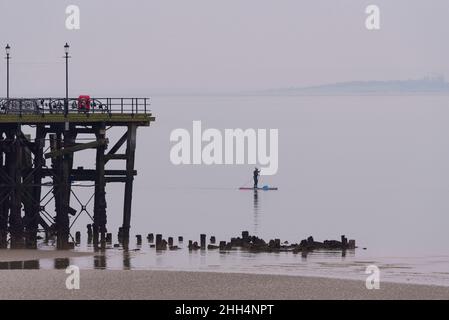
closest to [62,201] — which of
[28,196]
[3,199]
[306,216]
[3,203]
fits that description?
[28,196]

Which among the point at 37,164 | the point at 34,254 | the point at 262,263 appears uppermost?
the point at 37,164

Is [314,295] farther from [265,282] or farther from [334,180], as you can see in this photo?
Answer: [334,180]

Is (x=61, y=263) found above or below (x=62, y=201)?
below

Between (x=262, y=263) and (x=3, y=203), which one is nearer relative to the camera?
(x=262, y=263)

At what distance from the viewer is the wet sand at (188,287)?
140ft

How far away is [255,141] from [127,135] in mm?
127789

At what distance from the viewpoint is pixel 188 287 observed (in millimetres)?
44844

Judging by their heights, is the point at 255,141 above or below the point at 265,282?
above

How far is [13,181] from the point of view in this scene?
6147 centimetres

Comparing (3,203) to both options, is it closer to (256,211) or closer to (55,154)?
(55,154)

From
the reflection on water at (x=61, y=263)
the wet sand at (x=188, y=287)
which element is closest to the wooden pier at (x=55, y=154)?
the reflection on water at (x=61, y=263)

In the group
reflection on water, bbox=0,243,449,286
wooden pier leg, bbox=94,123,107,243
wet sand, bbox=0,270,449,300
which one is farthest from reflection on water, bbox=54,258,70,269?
wooden pier leg, bbox=94,123,107,243

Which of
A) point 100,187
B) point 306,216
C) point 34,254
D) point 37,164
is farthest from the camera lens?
point 306,216
